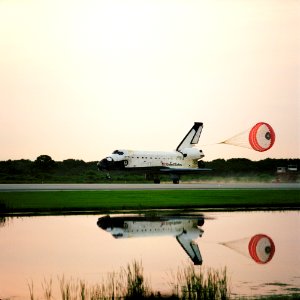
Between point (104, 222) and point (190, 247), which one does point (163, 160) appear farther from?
point (190, 247)

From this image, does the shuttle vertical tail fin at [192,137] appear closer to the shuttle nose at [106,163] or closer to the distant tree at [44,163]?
the shuttle nose at [106,163]

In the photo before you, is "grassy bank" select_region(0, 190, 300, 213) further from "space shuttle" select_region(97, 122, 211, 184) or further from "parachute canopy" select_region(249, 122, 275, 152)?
"space shuttle" select_region(97, 122, 211, 184)

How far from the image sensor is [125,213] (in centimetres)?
4041

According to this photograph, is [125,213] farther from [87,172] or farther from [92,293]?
[87,172]

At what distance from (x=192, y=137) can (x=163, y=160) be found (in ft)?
25.8

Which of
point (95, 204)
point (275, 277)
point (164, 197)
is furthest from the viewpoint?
point (164, 197)

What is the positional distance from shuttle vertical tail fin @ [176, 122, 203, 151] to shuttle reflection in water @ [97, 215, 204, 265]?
5941 centimetres

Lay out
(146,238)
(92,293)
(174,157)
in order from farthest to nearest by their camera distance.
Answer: (174,157) → (146,238) → (92,293)

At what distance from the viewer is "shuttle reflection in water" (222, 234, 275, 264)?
23461 millimetres

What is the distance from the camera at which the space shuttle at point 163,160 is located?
283ft

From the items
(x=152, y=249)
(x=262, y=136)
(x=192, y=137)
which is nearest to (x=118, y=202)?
(x=262, y=136)

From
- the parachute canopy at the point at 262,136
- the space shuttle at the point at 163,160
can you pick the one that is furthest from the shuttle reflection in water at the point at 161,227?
the space shuttle at the point at 163,160

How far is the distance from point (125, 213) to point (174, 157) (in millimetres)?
53846

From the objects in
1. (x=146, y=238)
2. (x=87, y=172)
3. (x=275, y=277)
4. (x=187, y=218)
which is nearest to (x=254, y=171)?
(x=87, y=172)
